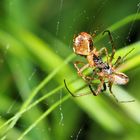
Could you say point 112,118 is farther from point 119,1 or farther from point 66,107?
point 119,1

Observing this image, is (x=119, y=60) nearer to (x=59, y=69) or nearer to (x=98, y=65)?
(x=98, y=65)

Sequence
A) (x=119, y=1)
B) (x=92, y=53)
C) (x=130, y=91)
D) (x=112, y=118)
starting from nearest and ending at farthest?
1. (x=92, y=53)
2. (x=112, y=118)
3. (x=130, y=91)
4. (x=119, y=1)

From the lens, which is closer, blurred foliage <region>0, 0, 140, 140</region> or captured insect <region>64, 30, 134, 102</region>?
captured insect <region>64, 30, 134, 102</region>

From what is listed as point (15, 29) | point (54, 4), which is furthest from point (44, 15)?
point (15, 29)

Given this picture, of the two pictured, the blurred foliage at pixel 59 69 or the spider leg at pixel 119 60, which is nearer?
the spider leg at pixel 119 60
